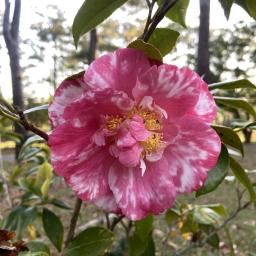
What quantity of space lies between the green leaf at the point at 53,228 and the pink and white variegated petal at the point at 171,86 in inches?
23.9

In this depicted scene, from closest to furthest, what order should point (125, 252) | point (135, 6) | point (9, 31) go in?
point (125, 252), point (9, 31), point (135, 6)

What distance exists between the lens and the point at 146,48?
0.48 m

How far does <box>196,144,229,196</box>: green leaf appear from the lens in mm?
583

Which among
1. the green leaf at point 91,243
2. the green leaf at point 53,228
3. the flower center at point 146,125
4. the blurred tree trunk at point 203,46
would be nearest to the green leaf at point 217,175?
the flower center at point 146,125

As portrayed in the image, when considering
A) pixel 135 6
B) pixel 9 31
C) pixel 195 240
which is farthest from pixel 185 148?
pixel 135 6

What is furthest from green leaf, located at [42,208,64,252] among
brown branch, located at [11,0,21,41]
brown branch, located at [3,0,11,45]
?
brown branch, located at [11,0,21,41]

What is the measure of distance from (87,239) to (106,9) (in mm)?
409

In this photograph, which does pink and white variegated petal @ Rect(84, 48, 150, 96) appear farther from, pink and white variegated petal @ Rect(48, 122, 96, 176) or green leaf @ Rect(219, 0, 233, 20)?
green leaf @ Rect(219, 0, 233, 20)

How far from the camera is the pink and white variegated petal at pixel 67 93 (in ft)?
1.63

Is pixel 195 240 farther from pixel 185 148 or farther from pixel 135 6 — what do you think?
pixel 135 6

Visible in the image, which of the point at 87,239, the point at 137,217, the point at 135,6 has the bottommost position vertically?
the point at 135,6

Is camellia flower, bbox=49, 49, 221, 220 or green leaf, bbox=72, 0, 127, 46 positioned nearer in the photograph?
camellia flower, bbox=49, 49, 221, 220

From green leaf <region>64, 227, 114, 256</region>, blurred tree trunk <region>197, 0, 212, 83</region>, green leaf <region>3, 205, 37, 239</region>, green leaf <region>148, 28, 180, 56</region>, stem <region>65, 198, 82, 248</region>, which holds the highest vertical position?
green leaf <region>148, 28, 180, 56</region>

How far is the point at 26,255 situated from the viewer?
0.57m
